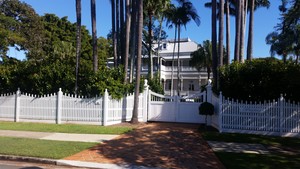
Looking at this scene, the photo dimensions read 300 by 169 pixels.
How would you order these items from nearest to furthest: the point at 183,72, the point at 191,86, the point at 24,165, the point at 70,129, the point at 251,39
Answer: the point at 24,165, the point at 70,129, the point at 251,39, the point at 183,72, the point at 191,86

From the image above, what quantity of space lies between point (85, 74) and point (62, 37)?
23733mm

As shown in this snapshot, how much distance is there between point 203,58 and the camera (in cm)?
4122

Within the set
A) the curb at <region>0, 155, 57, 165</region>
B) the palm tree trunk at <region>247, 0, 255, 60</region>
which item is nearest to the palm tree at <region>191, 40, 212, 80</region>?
the palm tree trunk at <region>247, 0, 255, 60</region>

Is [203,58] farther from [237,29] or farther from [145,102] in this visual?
[145,102]

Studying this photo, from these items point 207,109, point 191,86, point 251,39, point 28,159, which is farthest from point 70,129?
point 191,86

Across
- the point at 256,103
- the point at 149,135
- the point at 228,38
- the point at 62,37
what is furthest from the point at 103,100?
the point at 62,37

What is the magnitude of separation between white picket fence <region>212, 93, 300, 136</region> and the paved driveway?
1.81 m

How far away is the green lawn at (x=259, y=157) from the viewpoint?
8.28 metres

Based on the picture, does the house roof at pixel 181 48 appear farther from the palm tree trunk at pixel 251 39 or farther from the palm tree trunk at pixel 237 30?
the palm tree trunk at pixel 237 30

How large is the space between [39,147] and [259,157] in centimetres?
692

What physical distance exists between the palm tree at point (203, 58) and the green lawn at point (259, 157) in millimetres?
28862

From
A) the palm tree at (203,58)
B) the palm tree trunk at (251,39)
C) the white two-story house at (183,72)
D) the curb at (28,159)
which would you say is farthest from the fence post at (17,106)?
the palm tree at (203,58)

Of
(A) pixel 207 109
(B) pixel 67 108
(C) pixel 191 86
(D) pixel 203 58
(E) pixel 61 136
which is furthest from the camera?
(C) pixel 191 86

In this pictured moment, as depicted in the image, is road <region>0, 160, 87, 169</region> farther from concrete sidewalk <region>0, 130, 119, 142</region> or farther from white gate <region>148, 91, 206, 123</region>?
white gate <region>148, 91, 206, 123</region>
